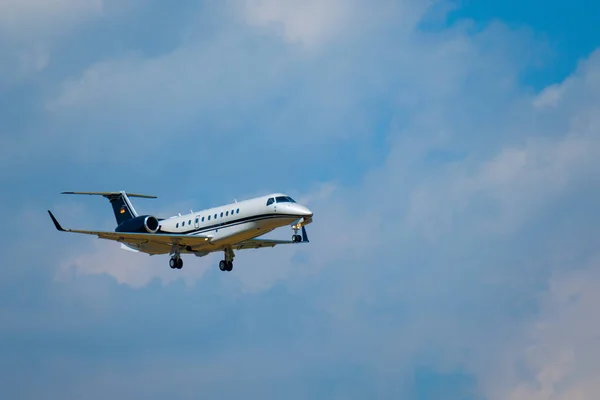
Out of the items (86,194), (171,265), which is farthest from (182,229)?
(86,194)

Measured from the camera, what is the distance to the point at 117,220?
6950 cm

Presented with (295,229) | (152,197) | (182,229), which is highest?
(152,197)

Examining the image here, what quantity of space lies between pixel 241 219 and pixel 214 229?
2.33 m

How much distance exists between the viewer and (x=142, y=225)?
6450 cm

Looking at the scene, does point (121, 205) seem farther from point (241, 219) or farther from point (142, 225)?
point (241, 219)

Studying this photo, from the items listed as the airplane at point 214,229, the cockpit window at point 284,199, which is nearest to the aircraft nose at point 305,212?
the airplane at point 214,229

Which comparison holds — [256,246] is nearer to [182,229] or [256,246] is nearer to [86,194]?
[182,229]

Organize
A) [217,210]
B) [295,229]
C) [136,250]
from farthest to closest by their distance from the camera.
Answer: [136,250] < [217,210] < [295,229]

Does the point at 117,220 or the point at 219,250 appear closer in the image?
the point at 219,250

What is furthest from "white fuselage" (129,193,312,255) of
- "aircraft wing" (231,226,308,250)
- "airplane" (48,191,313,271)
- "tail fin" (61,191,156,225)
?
"tail fin" (61,191,156,225)

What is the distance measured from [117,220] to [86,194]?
3.31 metres

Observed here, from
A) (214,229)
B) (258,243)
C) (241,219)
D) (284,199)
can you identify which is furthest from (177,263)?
(284,199)

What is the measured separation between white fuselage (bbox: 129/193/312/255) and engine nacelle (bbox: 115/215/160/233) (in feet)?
3.49

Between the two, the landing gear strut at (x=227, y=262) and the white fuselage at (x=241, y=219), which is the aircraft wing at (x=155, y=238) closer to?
the white fuselage at (x=241, y=219)
